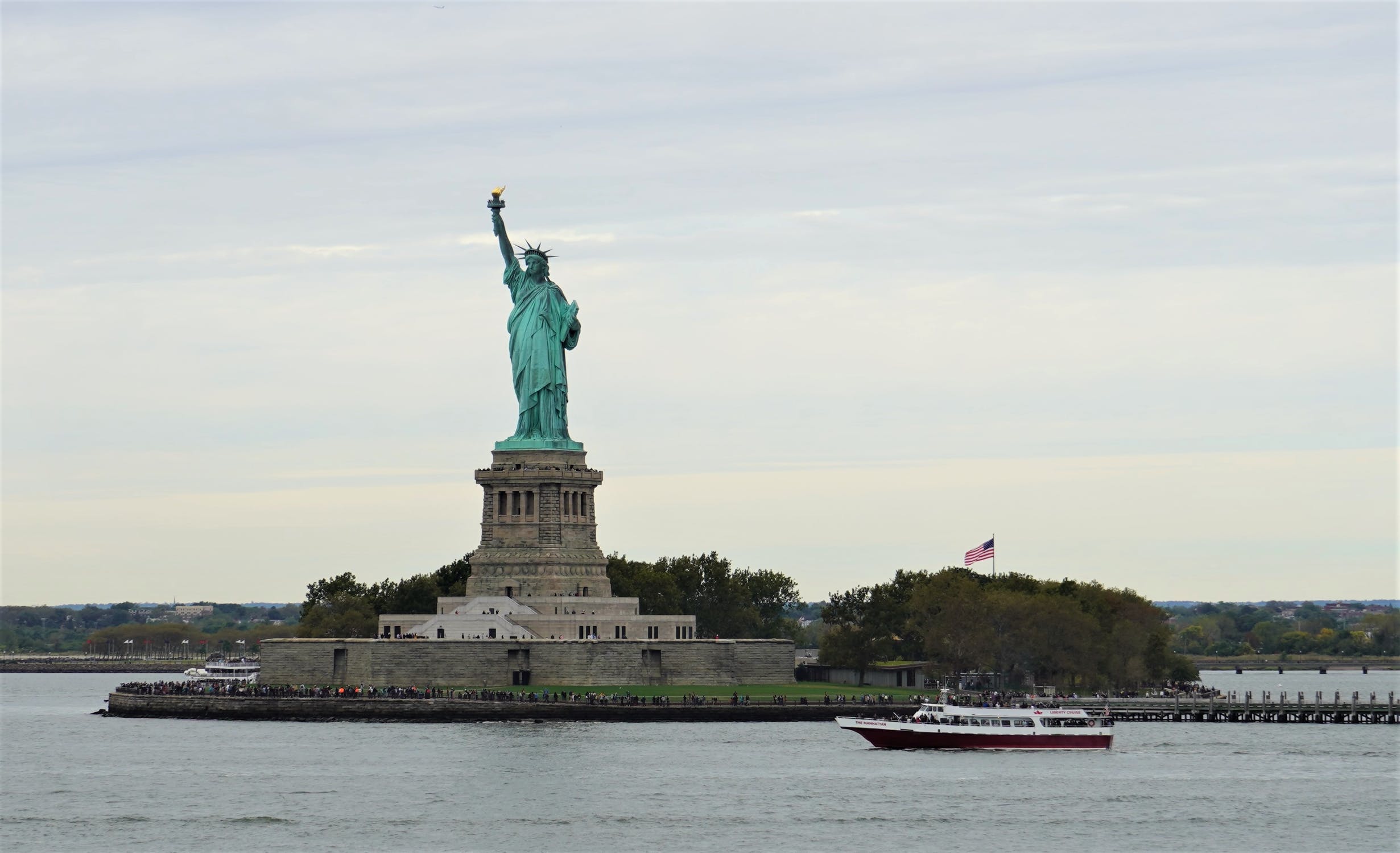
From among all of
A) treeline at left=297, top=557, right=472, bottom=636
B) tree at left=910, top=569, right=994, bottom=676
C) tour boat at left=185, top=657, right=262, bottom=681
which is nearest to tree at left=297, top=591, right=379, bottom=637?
treeline at left=297, top=557, right=472, bottom=636

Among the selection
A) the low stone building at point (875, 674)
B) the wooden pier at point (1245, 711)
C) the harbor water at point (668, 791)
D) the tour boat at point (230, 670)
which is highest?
the tour boat at point (230, 670)

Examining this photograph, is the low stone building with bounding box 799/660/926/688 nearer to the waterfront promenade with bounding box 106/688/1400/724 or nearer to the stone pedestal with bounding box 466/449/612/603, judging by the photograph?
the waterfront promenade with bounding box 106/688/1400/724

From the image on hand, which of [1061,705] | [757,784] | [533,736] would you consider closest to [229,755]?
[533,736]

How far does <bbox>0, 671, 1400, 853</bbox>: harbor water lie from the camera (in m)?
74.2

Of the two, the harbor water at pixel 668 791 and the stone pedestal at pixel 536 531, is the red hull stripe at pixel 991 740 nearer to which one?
the harbor water at pixel 668 791

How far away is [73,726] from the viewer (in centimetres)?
12206

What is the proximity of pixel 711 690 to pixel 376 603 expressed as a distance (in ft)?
109

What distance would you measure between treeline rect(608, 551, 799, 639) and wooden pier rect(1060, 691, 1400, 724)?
106 feet

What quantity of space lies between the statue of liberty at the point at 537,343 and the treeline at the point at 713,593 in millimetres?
15868

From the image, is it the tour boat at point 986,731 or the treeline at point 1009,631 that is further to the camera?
the treeline at point 1009,631

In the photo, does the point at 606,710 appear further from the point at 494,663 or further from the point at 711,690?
the point at 494,663

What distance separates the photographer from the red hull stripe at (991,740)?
101312mm

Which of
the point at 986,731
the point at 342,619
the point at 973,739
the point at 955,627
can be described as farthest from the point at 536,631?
the point at 986,731

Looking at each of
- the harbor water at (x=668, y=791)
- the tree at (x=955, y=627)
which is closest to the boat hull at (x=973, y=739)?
the harbor water at (x=668, y=791)
